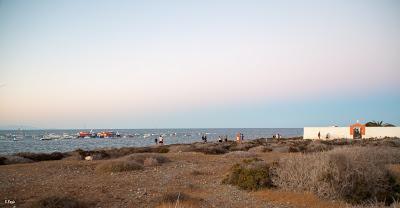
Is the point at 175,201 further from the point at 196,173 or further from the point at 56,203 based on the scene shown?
the point at 196,173

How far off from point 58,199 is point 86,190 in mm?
2771

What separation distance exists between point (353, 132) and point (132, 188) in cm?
4127

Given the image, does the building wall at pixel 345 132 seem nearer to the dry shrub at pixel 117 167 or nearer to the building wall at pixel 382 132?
the building wall at pixel 382 132

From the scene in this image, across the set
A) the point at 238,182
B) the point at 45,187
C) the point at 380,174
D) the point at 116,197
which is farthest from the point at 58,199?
the point at 380,174

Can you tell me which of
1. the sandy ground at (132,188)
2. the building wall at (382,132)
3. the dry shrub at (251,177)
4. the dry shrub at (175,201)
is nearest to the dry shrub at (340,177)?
the dry shrub at (251,177)

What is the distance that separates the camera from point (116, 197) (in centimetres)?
1077

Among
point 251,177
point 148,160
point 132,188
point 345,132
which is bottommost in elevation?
point 132,188

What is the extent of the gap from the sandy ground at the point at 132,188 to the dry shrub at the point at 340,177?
504 millimetres

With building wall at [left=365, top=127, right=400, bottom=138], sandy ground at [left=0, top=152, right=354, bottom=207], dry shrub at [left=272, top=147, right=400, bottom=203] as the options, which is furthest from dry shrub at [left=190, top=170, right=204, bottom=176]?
building wall at [left=365, top=127, right=400, bottom=138]

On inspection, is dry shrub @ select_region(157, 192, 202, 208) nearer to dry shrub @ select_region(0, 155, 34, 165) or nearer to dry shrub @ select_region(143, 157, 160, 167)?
dry shrub @ select_region(143, 157, 160, 167)

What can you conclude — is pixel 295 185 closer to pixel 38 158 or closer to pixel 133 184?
pixel 133 184

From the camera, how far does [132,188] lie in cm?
1229

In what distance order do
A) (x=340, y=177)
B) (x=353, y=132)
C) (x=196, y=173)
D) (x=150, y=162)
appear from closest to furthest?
1. (x=340, y=177)
2. (x=196, y=173)
3. (x=150, y=162)
4. (x=353, y=132)

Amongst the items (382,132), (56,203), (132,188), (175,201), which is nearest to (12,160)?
(132,188)
